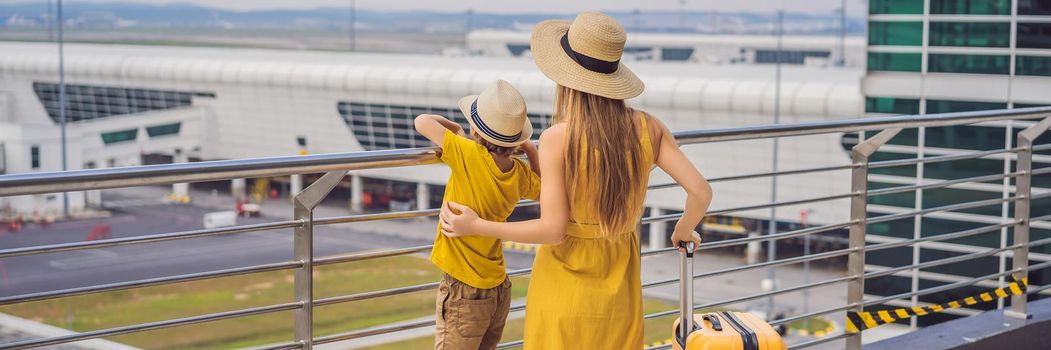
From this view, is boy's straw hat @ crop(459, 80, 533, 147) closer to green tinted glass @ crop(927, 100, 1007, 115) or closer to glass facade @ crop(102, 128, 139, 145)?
green tinted glass @ crop(927, 100, 1007, 115)

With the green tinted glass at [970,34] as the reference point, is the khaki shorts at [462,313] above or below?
below

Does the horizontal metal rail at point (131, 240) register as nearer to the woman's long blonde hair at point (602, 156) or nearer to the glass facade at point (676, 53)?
the woman's long blonde hair at point (602, 156)

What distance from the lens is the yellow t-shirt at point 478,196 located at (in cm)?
254

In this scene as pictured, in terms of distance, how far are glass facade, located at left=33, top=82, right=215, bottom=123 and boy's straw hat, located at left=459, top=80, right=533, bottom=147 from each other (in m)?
57.9

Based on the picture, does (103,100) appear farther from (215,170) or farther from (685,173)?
(685,173)

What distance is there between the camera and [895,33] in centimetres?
2753

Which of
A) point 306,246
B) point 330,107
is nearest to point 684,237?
point 306,246

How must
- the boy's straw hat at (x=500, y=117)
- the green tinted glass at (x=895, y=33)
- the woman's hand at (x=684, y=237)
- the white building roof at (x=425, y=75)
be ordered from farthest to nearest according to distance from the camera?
the white building roof at (x=425, y=75)
the green tinted glass at (x=895, y=33)
the woman's hand at (x=684, y=237)
the boy's straw hat at (x=500, y=117)

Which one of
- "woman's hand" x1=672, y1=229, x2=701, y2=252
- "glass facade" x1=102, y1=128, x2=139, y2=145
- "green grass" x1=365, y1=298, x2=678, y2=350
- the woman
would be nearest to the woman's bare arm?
the woman

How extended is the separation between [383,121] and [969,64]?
29.3 m

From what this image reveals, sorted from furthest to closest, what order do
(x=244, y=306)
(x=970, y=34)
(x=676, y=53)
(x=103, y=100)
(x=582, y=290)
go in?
1. (x=676, y=53)
2. (x=103, y=100)
3. (x=244, y=306)
4. (x=970, y=34)
5. (x=582, y=290)

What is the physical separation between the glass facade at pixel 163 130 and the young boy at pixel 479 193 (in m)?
57.4

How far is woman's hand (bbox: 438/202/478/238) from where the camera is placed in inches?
98.6

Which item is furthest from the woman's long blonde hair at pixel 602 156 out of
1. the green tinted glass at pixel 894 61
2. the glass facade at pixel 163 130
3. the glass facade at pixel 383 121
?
the glass facade at pixel 163 130
